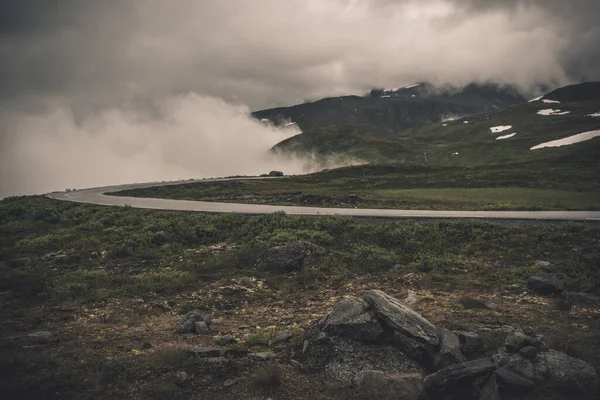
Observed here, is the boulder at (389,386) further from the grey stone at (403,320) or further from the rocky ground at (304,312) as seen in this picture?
the grey stone at (403,320)

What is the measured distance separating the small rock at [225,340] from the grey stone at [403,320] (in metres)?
4.69

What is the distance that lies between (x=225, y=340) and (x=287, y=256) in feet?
29.3

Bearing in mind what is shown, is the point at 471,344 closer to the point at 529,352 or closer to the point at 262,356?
the point at 529,352

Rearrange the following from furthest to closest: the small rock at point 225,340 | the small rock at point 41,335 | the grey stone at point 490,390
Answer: the small rock at point 41,335
the small rock at point 225,340
the grey stone at point 490,390

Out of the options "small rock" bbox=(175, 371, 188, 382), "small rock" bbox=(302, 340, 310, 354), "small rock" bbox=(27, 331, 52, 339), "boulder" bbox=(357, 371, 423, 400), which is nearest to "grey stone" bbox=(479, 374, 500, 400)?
"boulder" bbox=(357, 371, 423, 400)

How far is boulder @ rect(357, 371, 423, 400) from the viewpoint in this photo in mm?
9867

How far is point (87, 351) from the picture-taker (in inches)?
481

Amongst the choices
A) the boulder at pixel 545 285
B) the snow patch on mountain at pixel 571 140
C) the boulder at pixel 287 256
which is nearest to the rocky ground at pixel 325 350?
the boulder at pixel 545 285

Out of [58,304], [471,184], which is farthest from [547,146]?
[58,304]

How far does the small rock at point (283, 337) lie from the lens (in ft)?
42.2


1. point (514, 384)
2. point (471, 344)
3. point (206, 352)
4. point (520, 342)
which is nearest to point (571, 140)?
point (520, 342)

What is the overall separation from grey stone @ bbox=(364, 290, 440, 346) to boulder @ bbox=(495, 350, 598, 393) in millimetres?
1935

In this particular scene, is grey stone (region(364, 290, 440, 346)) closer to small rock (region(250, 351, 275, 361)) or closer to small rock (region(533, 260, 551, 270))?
small rock (region(250, 351, 275, 361))

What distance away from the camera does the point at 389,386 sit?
1004 cm
